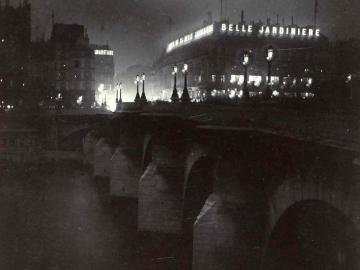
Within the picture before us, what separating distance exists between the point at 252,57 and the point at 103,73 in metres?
53.2

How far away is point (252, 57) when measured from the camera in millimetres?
86688

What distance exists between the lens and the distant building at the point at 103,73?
126000 millimetres

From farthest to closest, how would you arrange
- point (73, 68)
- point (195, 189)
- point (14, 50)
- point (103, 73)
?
point (103, 73) → point (73, 68) → point (14, 50) → point (195, 189)

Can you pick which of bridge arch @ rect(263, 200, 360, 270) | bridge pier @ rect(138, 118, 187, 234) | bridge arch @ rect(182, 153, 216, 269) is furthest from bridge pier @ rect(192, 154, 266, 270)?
bridge pier @ rect(138, 118, 187, 234)

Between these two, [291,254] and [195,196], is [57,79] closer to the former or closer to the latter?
[195,196]

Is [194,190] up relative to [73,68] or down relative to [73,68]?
down

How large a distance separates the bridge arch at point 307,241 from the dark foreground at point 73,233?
806 cm

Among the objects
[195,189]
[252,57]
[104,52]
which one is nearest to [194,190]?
[195,189]

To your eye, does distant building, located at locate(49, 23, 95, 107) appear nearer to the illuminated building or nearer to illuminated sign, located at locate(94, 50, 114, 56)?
illuminated sign, located at locate(94, 50, 114, 56)

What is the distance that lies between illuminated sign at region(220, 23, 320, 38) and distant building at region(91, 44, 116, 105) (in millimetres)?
38522

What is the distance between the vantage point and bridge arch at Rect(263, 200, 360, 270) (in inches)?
785

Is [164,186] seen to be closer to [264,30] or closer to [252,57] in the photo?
[252,57]

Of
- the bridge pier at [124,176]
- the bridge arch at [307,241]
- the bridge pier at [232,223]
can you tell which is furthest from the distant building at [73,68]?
the bridge arch at [307,241]

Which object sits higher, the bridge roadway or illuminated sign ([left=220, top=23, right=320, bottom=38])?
illuminated sign ([left=220, top=23, right=320, bottom=38])
